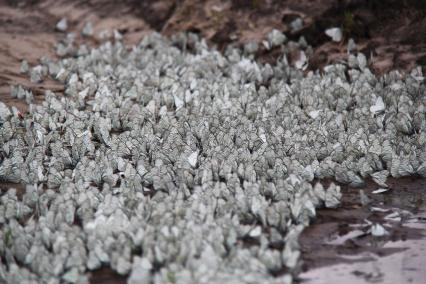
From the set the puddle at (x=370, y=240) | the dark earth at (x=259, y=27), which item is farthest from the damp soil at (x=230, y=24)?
the puddle at (x=370, y=240)

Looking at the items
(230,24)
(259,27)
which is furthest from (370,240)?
(230,24)

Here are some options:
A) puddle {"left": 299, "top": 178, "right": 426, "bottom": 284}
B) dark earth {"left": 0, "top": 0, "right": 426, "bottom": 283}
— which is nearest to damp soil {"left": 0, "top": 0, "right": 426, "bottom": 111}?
dark earth {"left": 0, "top": 0, "right": 426, "bottom": 283}

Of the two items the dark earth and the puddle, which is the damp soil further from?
the puddle

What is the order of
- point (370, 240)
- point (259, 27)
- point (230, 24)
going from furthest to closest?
1. point (230, 24)
2. point (259, 27)
3. point (370, 240)

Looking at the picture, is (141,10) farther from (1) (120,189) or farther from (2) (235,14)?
(1) (120,189)

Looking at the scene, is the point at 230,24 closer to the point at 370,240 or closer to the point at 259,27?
the point at 259,27

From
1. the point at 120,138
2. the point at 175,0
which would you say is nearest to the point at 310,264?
the point at 120,138
